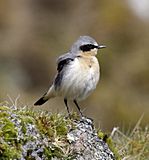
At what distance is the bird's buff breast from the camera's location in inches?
385

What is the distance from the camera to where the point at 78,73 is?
32.3 ft

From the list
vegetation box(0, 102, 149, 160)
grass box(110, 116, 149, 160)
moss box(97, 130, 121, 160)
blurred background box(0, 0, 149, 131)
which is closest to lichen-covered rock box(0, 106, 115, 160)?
vegetation box(0, 102, 149, 160)

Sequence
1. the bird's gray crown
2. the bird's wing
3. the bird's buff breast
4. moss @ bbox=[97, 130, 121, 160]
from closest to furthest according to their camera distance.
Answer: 1. moss @ bbox=[97, 130, 121, 160]
2. the bird's buff breast
3. the bird's wing
4. the bird's gray crown

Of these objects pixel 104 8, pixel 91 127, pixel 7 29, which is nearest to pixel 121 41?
pixel 104 8

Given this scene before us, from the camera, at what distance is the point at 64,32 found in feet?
79.0

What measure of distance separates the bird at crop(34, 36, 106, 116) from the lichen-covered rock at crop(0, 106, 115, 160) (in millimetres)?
1749

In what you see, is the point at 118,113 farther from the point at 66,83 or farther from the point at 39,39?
the point at 66,83

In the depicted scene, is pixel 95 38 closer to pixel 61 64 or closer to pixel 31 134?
pixel 61 64

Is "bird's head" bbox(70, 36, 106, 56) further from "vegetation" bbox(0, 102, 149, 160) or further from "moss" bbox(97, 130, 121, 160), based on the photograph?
"vegetation" bbox(0, 102, 149, 160)

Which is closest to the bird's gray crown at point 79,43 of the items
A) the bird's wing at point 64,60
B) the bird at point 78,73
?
the bird at point 78,73

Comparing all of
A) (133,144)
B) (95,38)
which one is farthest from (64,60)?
Answer: (95,38)

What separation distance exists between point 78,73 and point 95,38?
13298 mm

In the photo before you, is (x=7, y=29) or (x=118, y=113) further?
Answer: (x=7, y=29)

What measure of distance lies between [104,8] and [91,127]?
16.9 meters
